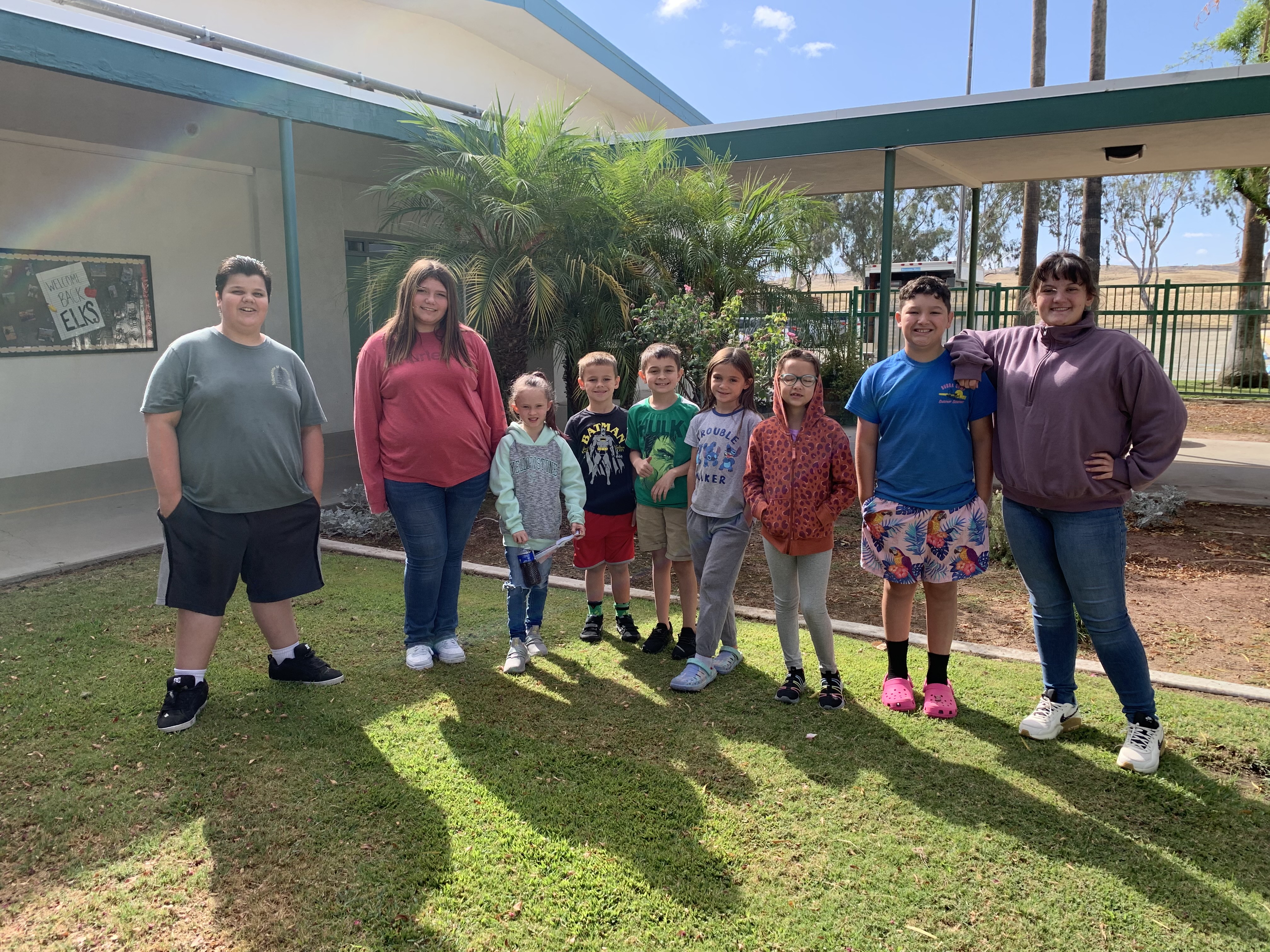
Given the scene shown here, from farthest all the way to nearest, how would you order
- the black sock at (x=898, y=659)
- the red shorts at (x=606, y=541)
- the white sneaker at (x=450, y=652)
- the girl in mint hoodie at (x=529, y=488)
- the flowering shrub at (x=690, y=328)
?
the flowering shrub at (x=690, y=328)
the red shorts at (x=606, y=541)
the white sneaker at (x=450, y=652)
the girl in mint hoodie at (x=529, y=488)
the black sock at (x=898, y=659)

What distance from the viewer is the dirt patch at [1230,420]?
12.7m

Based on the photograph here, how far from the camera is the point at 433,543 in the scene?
13.0 ft

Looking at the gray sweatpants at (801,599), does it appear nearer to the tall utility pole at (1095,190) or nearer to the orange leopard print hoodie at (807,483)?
the orange leopard print hoodie at (807,483)

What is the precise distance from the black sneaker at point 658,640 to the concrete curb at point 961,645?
59cm

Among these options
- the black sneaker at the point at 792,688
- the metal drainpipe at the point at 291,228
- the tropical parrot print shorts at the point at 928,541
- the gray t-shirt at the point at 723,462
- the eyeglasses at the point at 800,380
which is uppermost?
the metal drainpipe at the point at 291,228

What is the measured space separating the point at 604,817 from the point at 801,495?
4.93 feet

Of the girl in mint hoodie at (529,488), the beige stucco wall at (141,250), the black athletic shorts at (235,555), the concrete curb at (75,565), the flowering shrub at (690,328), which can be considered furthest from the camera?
the beige stucco wall at (141,250)

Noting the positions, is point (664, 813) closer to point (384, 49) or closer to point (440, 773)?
point (440, 773)

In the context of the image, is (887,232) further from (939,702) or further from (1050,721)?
(1050,721)

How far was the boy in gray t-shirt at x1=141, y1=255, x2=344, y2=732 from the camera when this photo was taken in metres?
3.38

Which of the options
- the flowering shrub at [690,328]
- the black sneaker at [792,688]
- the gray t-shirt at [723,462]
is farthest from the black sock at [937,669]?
the flowering shrub at [690,328]

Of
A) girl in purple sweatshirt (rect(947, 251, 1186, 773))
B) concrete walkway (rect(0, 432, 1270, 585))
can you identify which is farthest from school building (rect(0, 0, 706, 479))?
girl in purple sweatshirt (rect(947, 251, 1186, 773))

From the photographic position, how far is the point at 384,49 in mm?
12086

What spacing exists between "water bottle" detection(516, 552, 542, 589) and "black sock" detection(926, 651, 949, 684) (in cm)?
179
